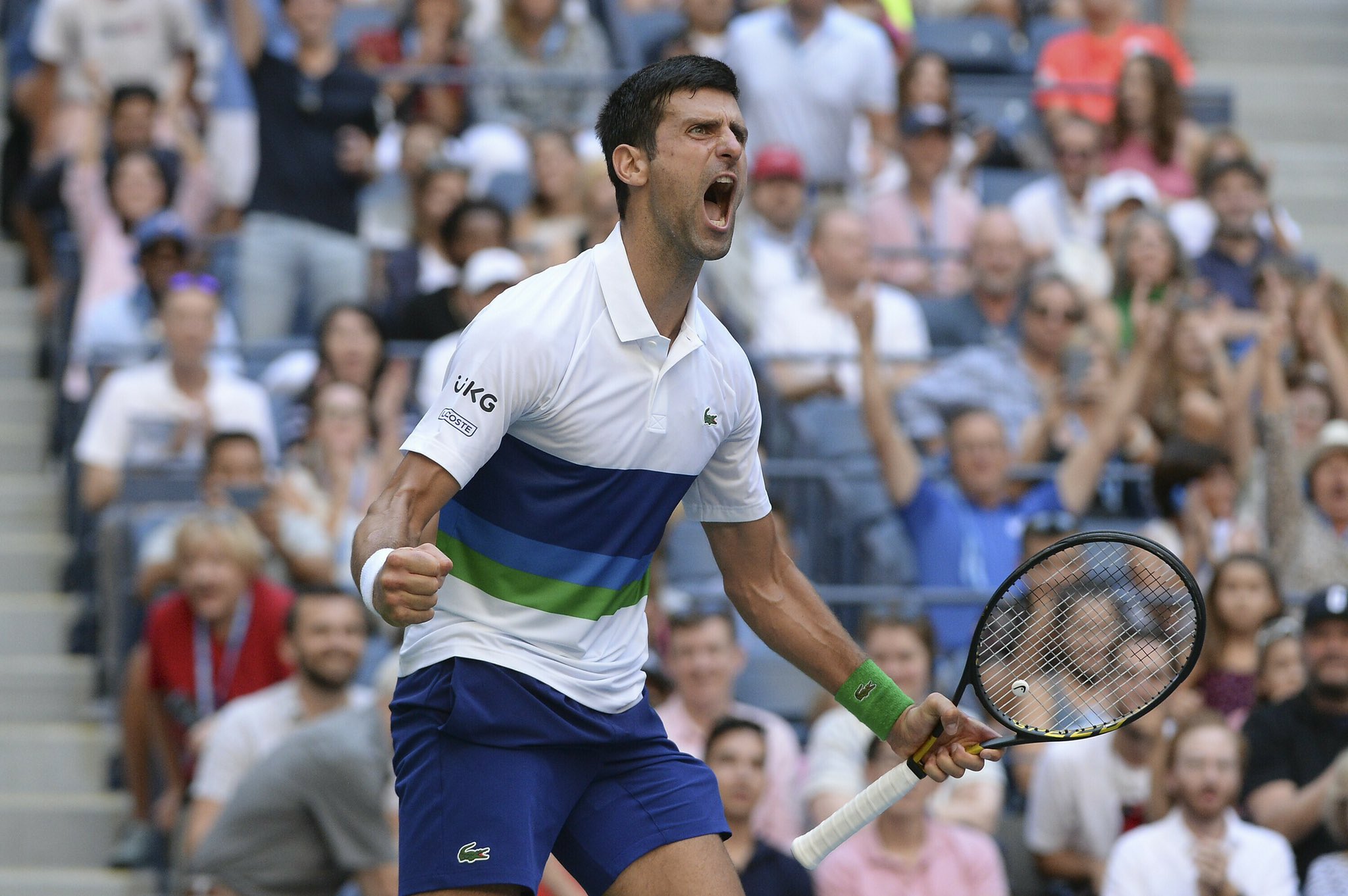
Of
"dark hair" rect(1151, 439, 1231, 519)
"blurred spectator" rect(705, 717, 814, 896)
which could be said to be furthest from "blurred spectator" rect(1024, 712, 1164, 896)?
"dark hair" rect(1151, 439, 1231, 519)

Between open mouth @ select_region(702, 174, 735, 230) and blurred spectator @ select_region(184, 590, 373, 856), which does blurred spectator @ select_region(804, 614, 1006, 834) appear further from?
open mouth @ select_region(702, 174, 735, 230)

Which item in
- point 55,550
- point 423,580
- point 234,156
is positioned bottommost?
point 55,550

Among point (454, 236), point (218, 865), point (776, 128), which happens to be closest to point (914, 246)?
point (776, 128)

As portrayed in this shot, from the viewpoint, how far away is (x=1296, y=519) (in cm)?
859

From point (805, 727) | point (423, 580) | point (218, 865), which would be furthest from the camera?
point (805, 727)

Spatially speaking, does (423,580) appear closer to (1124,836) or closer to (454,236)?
(1124,836)

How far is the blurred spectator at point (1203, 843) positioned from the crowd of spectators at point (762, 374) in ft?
0.04

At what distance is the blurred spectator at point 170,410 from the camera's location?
8.68 m

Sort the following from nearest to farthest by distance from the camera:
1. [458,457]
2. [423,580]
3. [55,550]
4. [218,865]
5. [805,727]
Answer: [423,580], [458,457], [218,865], [805,727], [55,550]

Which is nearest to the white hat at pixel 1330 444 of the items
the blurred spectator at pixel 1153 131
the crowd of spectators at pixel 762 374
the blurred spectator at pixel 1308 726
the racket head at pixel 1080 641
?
the crowd of spectators at pixel 762 374

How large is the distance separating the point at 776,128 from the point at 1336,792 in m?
5.37

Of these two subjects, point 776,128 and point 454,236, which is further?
point 776,128

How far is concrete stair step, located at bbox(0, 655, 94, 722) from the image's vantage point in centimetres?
878

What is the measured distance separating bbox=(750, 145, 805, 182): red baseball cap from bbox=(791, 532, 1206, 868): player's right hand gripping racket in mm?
4689
